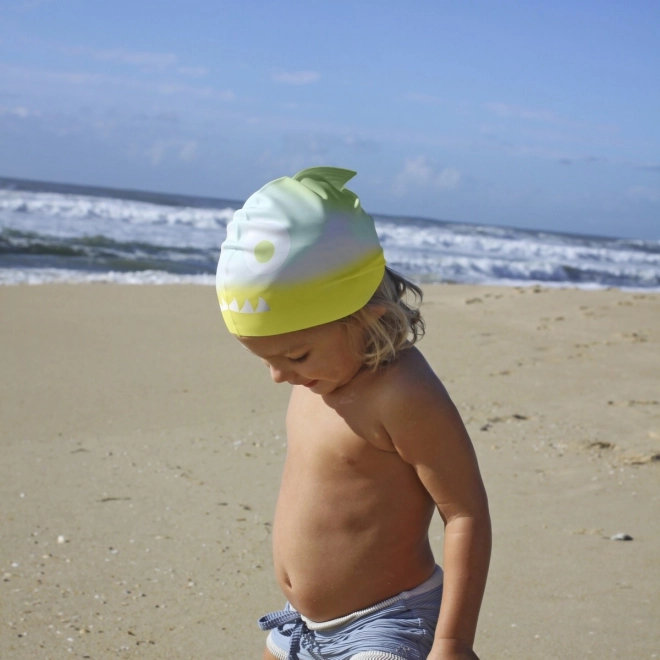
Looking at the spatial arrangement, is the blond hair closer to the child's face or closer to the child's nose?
the child's face

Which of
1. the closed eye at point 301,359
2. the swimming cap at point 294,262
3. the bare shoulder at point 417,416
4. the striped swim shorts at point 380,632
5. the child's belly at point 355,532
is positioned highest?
the swimming cap at point 294,262

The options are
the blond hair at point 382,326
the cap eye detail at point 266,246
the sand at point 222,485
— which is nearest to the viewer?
the cap eye detail at point 266,246

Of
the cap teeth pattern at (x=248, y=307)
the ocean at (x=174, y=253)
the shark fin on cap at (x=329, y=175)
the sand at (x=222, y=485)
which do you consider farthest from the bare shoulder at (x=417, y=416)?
the ocean at (x=174, y=253)

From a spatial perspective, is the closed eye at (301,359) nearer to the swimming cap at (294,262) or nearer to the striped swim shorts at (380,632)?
the swimming cap at (294,262)

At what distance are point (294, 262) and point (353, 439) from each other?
1.35ft

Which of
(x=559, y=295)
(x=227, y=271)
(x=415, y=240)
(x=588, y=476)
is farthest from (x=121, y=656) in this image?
(x=415, y=240)

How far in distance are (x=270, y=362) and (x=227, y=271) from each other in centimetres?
21

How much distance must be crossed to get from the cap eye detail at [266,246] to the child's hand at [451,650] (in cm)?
80

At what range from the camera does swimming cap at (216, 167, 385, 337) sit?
1.71 metres

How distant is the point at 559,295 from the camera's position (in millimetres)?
10102

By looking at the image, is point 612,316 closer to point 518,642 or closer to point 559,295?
point 559,295

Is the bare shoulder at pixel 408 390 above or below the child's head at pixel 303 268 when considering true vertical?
below

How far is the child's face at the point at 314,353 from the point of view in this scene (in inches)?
70.3

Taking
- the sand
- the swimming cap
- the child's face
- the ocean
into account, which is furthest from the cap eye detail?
the ocean
